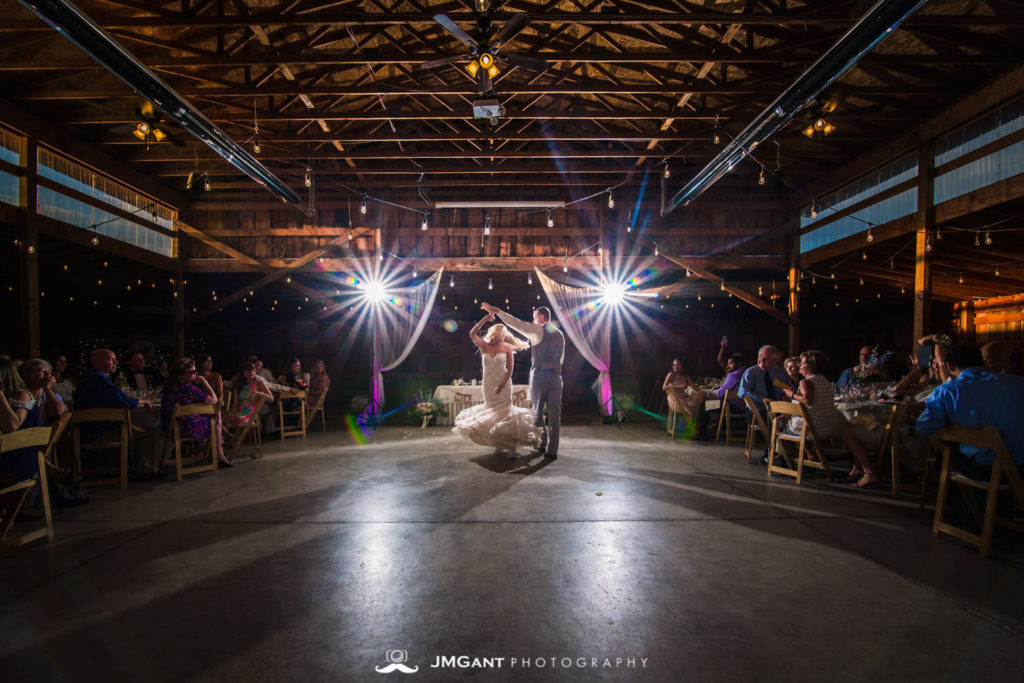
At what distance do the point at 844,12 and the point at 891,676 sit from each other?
239 inches

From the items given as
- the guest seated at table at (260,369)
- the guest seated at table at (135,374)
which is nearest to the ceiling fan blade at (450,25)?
the guest seated at table at (260,369)

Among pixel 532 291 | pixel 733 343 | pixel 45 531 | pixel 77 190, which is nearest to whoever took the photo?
pixel 45 531

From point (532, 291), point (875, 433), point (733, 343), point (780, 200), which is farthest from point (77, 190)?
point (733, 343)

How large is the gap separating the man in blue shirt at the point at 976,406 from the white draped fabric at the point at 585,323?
5.83 meters

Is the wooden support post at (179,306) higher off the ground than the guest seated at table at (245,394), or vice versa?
the wooden support post at (179,306)

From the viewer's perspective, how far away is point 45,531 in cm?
319

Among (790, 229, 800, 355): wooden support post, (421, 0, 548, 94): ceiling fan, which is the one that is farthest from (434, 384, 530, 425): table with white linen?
(790, 229, 800, 355): wooden support post

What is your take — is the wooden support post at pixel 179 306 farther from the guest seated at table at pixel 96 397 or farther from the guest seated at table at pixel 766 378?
the guest seated at table at pixel 766 378

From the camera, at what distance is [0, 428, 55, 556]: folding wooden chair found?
2.91m

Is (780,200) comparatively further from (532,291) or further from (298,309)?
(298,309)

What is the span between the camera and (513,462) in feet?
18.5

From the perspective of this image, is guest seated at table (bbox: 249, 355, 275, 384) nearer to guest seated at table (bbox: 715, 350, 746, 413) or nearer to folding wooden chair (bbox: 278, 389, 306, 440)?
folding wooden chair (bbox: 278, 389, 306, 440)

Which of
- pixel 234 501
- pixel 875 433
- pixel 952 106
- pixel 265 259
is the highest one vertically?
pixel 952 106

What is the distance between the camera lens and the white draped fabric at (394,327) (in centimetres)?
960
